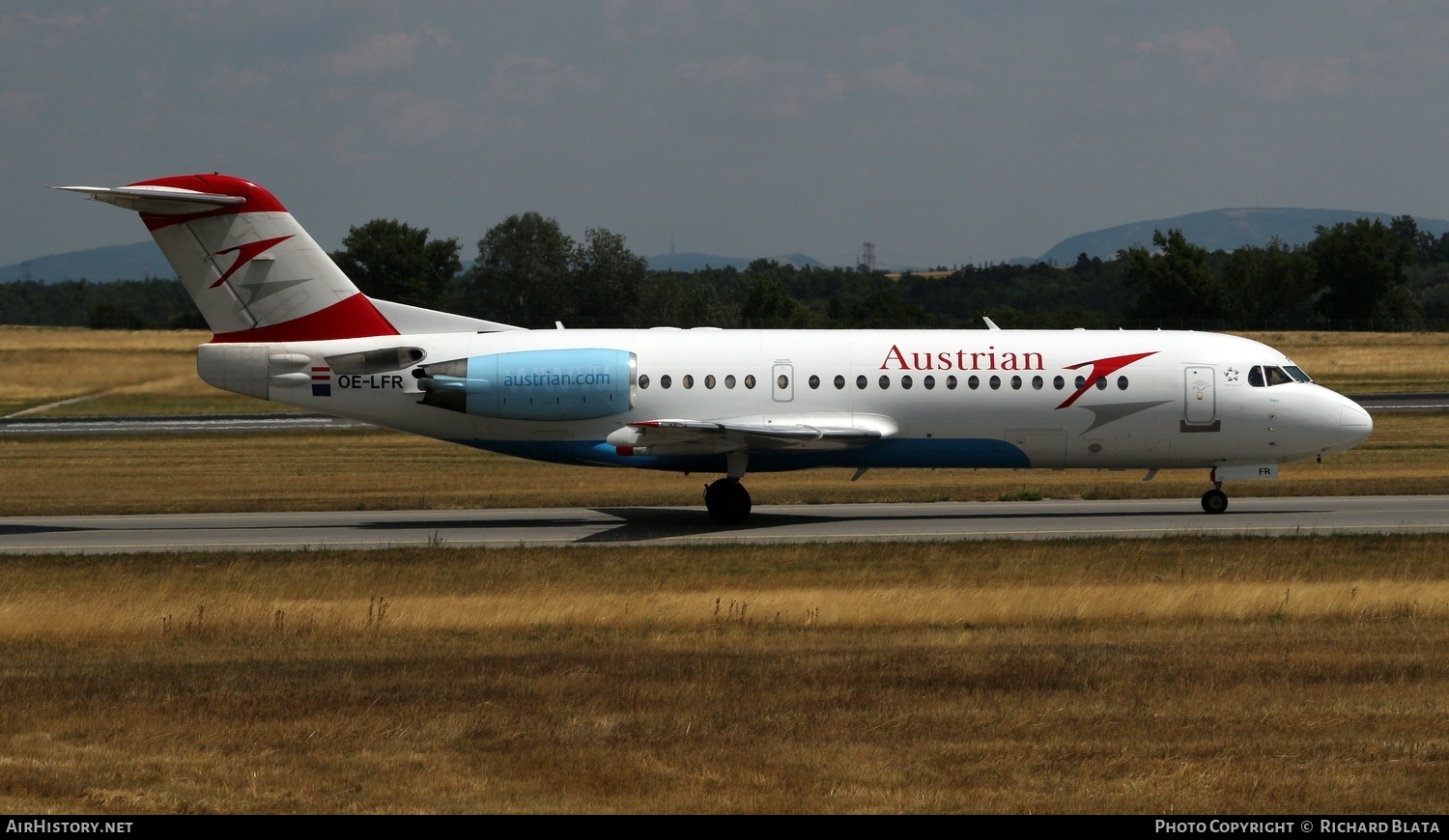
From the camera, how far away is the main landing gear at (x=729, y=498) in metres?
26.6

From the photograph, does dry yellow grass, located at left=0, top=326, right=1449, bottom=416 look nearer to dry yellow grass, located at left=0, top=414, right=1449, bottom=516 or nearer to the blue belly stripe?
dry yellow grass, located at left=0, top=414, right=1449, bottom=516

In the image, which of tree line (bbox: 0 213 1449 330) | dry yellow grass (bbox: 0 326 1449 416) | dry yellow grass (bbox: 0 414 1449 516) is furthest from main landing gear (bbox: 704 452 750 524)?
tree line (bbox: 0 213 1449 330)

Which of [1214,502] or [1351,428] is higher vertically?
[1351,428]

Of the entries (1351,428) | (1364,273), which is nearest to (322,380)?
(1351,428)

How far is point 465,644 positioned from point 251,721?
4.30 m

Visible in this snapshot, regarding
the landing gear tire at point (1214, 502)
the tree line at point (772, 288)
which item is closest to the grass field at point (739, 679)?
the landing gear tire at point (1214, 502)

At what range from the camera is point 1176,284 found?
95688 millimetres

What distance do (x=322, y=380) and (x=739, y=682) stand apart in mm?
15685

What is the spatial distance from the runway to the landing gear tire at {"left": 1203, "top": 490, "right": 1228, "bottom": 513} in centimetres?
21

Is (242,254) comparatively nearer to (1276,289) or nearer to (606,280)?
(606,280)

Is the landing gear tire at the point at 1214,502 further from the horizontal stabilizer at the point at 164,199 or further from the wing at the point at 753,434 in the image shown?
the horizontal stabilizer at the point at 164,199

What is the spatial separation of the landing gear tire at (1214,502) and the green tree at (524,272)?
220ft

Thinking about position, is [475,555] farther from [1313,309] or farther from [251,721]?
[1313,309]

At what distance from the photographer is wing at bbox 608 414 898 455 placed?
83.5 feet
